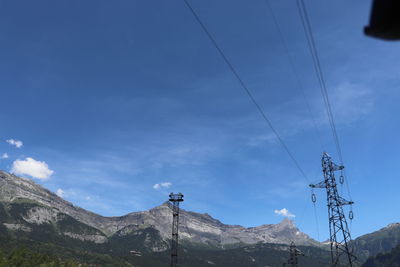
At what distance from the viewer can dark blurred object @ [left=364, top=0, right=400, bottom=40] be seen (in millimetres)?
4316

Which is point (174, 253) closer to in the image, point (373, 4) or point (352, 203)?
point (352, 203)

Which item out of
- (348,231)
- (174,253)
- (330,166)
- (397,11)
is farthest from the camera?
(174,253)

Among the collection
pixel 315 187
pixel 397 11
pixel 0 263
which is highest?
pixel 315 187

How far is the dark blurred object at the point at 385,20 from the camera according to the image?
14.2 ft

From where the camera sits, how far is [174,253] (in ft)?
229

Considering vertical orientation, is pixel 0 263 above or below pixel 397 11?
below

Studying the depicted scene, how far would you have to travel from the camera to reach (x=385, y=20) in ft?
14.6

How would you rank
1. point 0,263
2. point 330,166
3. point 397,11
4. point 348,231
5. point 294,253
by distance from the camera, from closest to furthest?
point 397,11, point 348,231, point 330,166, point 294,253, point 0,263

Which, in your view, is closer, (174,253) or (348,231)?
(348,231)

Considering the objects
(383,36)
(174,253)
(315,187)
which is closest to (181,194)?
(174,253)

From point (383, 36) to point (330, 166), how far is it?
62.3 m

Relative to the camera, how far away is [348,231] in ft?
182

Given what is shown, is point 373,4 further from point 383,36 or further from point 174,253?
point 174,253

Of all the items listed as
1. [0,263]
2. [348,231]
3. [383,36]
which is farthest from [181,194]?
[0,263]
